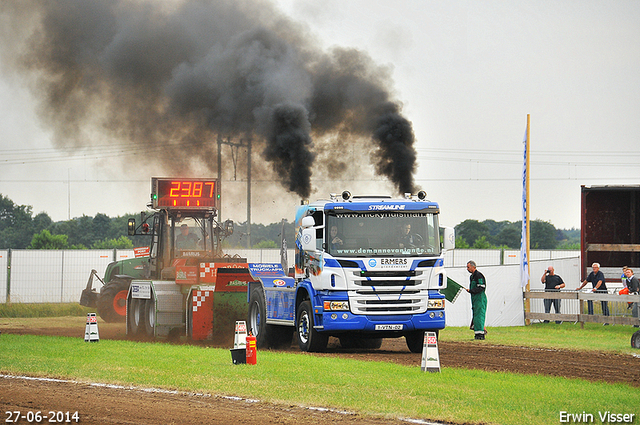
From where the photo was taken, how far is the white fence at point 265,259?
25594 millimetres

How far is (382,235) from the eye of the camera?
1588 centimetres

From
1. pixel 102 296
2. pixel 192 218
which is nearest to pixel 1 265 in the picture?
pixel 102 296

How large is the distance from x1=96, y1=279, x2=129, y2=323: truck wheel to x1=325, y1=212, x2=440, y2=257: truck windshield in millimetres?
13574

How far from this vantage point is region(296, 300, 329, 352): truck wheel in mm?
16219

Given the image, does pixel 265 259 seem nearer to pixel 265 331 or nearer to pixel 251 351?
pixel 265 331

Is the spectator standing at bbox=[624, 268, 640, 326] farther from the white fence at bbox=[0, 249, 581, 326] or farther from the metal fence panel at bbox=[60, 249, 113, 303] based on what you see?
the metal fence panel at bbox=[60, 249, 113, 303]

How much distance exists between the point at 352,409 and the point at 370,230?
650 cm

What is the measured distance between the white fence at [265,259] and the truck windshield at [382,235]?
19.7 feet

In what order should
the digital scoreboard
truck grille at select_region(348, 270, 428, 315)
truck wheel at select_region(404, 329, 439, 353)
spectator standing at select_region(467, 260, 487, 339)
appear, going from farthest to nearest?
the digital scoreboard → spectator standing at select_region(467, 260, 487, 339) → truck wheel at select_region(404, 329, 439, 353) → truck grille at select_region(348, 270, 428, 315)

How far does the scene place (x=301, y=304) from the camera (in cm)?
1677

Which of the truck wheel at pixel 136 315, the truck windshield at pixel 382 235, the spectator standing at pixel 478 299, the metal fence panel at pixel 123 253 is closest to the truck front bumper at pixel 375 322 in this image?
the truck windshield at pixel 382 235

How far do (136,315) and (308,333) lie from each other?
7.37 meters

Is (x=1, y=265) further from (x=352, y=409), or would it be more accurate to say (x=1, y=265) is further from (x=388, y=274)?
(x=352, y=409)

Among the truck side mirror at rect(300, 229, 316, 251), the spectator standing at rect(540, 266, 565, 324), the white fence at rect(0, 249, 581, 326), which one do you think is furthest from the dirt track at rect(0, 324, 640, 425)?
the spectator standing at rect(540, 266, 565, 324)
